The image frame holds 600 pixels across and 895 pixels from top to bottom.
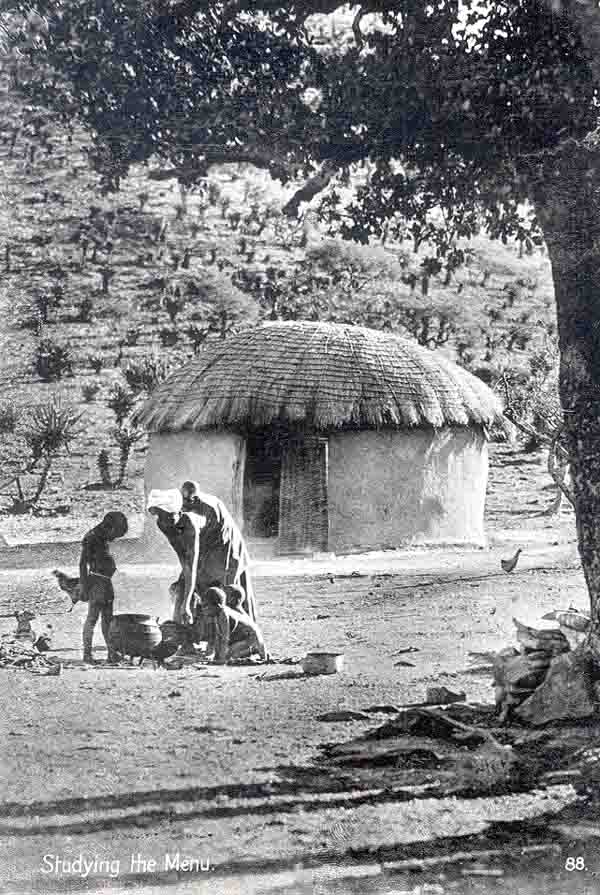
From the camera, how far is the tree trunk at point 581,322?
4.46 m

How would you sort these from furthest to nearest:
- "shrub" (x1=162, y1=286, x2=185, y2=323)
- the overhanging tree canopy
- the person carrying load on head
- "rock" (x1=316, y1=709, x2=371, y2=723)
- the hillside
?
"shrub" (x1=162, y1=286, x2=185, y2=323), the hillside, the person carrying load on head, "rock" (x1=316, y1=709, x2=371, y2=723), the overhanging tree canopy

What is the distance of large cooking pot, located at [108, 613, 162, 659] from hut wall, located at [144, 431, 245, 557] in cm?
575

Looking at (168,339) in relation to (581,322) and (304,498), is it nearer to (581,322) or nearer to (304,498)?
(304,498)

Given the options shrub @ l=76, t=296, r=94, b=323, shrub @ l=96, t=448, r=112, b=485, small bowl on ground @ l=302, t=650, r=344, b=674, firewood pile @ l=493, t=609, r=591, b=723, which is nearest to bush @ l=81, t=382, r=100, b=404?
shrub @ l=76, t=296, r=94, b=323

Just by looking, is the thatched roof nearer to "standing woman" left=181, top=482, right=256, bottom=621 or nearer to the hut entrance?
the hut entrance

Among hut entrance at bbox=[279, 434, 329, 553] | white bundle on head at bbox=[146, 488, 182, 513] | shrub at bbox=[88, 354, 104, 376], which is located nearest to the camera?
white bundle on head at bbox=[146, 488, 182, 513]

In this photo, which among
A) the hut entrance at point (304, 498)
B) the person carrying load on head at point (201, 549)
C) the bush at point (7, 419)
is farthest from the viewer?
the bush at point (7, 419)

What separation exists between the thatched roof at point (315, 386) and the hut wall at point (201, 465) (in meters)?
0.22

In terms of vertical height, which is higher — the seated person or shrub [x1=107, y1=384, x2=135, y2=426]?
the seated person

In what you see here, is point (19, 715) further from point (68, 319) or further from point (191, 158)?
point (68, 319)

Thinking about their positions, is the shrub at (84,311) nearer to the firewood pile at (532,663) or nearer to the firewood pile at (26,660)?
the firewood pile at (26,660)

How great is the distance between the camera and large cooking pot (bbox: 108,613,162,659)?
595 centimetres

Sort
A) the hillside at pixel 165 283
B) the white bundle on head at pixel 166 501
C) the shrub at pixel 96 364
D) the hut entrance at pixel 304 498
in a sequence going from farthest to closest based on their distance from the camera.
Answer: the hillside at pixel 165 283
the shrub at pixel 96 364
the hut entrance at pixel 304 498
the white bundle on head at pixel 166 501

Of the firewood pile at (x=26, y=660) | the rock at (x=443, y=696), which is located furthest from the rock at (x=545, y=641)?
Result: the firewood pile at (x=26, y=660)
